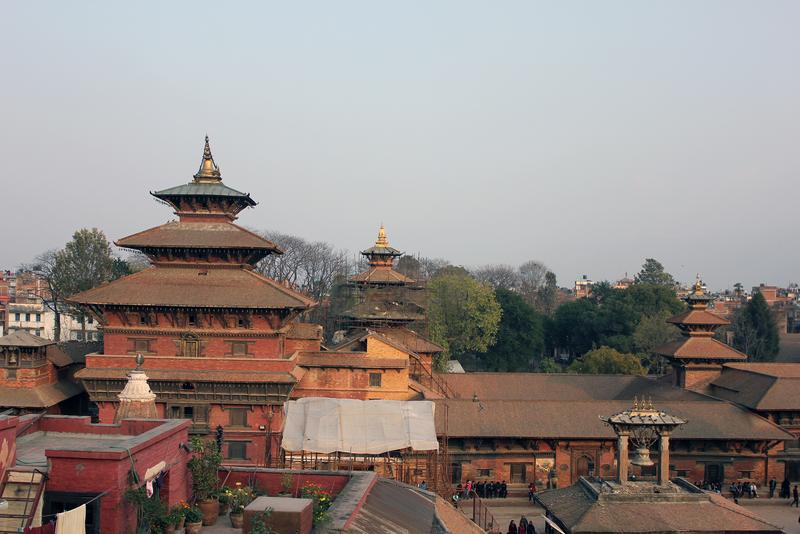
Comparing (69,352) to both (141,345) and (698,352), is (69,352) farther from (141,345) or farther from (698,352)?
(698,352)

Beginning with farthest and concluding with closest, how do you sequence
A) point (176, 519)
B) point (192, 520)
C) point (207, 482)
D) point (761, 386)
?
point (761, 386) < point (207, 482) < point (192, 520) < point (176, 519)

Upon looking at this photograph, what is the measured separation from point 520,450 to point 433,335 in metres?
30.1

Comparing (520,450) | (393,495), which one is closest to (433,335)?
(520,450)

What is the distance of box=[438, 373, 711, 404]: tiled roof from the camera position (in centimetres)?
4094

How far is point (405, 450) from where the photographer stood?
29922 mm

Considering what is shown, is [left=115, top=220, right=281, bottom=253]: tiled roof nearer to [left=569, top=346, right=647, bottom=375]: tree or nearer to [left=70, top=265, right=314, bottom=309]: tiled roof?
[left=70, top=265, right=314, bottom=309]: tiled roof

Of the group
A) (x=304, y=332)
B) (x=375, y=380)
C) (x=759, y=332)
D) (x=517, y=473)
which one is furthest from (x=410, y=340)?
(x=759, y=332)

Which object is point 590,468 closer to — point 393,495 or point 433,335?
point 393,495

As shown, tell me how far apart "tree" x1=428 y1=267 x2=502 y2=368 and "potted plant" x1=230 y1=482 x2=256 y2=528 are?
165ft

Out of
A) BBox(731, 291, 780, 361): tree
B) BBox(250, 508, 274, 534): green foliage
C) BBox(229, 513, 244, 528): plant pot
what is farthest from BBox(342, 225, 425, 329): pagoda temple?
BBox(731, 291, 780, 361): tree

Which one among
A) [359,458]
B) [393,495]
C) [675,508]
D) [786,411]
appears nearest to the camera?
[393,495]

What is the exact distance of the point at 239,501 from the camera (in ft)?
43.8

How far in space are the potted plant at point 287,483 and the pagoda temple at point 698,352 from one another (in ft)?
98.8

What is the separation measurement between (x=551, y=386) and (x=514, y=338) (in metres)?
28.0
